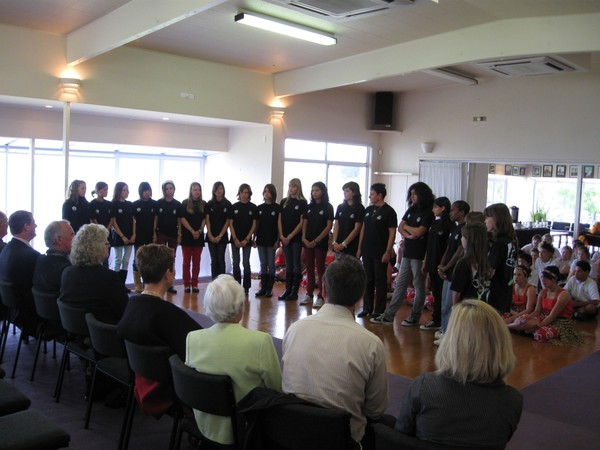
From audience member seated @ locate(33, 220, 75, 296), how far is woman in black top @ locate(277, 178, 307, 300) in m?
3.24

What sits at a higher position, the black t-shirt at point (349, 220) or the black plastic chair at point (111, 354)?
the black t-shirt at point (349, 220)

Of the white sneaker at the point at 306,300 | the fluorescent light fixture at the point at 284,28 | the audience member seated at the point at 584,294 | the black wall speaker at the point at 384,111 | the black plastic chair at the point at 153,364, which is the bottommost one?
the white sneaker at the point at 306,300

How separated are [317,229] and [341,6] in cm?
257

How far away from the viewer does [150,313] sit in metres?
2.81

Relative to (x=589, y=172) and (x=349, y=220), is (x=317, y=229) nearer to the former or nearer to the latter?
(x=349, y=220)

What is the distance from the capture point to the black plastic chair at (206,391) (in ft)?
7.43

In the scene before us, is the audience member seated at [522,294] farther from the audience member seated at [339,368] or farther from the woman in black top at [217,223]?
the audience member seated at [339,368]

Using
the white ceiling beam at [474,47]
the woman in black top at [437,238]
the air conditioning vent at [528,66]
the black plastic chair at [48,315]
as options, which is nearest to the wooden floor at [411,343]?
the woman in black top at [437,238]

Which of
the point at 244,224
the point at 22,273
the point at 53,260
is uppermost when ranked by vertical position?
the point at 244,224

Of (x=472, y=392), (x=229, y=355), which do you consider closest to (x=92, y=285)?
(x=229, y=355)

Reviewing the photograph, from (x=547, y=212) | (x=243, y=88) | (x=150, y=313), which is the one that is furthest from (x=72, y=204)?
(x=547, y=212)

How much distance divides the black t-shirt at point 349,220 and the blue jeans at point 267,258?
1100mm

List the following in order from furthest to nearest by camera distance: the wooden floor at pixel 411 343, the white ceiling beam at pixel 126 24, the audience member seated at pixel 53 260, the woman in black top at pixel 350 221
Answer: the woman in black top at pixel 350 221 → the white ceiling beam at pixel 126 24 → the wooden floor at pixel 411 343 → the audience member seated at pixel 53 260

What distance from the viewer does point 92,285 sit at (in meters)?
3.59
